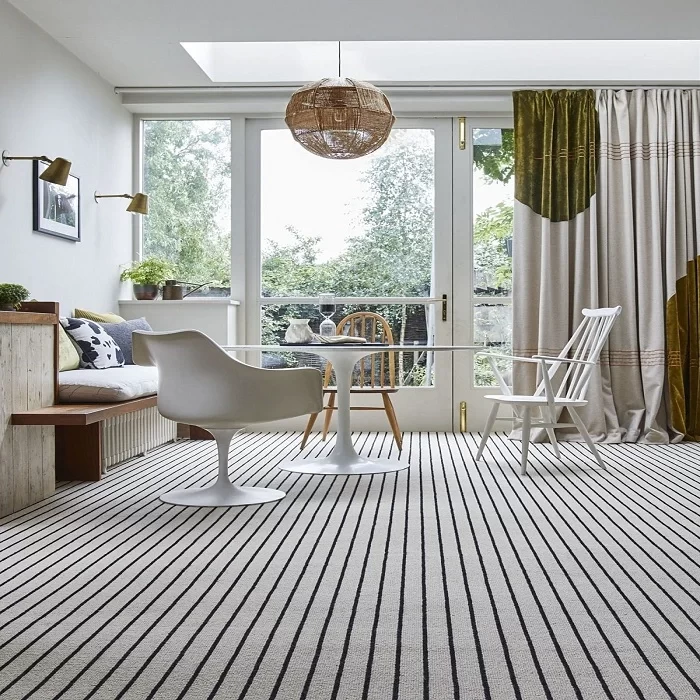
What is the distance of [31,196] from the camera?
4531mm

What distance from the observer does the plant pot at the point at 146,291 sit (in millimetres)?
5875

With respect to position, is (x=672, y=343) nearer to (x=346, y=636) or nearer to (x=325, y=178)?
(x=325, y=178)

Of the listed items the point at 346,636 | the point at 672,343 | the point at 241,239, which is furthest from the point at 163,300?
the point at 346,636

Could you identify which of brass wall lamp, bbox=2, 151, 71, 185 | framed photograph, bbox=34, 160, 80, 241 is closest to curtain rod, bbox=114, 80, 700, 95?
framed photograph, bbox=34, 160, 80, 241

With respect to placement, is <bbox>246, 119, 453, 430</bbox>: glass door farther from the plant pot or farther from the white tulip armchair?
the white tulip armchair

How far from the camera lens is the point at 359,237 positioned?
622 cm

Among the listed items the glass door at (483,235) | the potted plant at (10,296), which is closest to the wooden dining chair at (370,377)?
the glass door at (483,235)

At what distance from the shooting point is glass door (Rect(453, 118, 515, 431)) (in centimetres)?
611

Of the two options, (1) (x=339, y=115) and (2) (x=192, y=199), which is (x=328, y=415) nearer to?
(1) (x=339, y=115)

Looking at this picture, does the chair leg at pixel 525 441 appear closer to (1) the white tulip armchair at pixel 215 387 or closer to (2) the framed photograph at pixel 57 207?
(1) the white tulip armchair at pixel 215 387

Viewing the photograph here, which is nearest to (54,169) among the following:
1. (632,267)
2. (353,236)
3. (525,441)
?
(353,236)

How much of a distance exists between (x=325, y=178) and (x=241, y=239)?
0.79 metres

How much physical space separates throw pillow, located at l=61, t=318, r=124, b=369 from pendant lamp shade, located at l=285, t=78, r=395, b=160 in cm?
158

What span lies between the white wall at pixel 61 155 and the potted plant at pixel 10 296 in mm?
705
